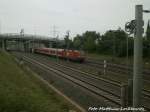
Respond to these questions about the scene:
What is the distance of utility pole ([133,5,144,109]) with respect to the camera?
822 centimetres

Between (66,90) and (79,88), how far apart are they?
3.88 feet

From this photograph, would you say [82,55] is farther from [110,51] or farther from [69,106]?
[69,106]

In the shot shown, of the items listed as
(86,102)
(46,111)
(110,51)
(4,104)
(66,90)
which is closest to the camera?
(4,104)

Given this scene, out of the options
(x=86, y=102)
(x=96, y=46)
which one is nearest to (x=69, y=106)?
(x=86, y=102)

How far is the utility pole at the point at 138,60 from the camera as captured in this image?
27.0 feet

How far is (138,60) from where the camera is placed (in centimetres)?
835

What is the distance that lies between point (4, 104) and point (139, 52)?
605 centimetres

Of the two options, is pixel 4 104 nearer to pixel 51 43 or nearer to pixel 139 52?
pixel 139 52

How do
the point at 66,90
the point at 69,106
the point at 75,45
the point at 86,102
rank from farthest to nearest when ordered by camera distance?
the point at 75,45
the point at 66,90
the point at 86,102
the point at 69,106

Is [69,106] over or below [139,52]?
below

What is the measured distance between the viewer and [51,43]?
440ft

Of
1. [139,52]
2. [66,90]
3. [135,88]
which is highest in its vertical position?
[139,52]

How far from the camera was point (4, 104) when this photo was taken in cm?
1198

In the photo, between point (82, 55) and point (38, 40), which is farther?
point (38, 40)
